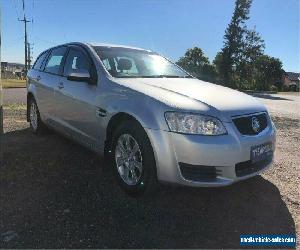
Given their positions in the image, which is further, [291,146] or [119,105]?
[291,146]

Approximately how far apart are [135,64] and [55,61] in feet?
5.59

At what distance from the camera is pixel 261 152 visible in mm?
4113

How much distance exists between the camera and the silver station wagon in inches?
147

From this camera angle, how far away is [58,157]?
555cm

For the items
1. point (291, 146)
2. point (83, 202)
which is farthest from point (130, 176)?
point (291, 146)

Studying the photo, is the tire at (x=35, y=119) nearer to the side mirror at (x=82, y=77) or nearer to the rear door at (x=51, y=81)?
the rear door at (x=51, y=81)

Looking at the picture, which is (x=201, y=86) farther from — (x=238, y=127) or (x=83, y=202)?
(x=83, y=202)

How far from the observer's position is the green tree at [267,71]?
193 feet

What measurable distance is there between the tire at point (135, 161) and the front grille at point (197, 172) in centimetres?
32

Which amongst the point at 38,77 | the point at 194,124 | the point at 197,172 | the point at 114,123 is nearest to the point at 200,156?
the point at 197,172

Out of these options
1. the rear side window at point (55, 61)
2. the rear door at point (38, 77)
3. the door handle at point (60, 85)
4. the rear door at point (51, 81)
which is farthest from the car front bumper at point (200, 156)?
the rear door at point (38, 77)

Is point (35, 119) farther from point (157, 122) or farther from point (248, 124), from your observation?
point (248, 124)

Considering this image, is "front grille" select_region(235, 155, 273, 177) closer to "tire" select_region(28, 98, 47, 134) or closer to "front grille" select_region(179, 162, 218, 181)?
"front grille" select_region(179, 162, 218, 181)

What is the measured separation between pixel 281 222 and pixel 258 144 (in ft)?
2.59
